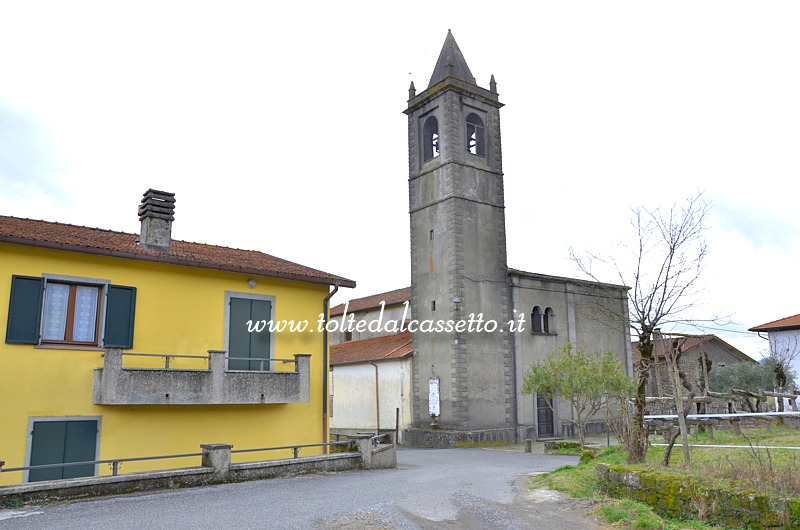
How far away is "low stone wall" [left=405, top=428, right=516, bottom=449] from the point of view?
2612 centimetres

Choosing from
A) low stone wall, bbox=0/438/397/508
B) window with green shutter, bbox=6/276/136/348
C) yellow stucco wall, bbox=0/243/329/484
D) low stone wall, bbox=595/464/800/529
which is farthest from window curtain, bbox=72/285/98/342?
low stone wall, bbox=595/464/800/529

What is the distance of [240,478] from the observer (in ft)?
45.5

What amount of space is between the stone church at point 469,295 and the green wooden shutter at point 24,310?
16.2 m

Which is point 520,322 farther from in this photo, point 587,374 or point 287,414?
point 287,414

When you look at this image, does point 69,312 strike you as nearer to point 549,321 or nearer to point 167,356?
point 167,356

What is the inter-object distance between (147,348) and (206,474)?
3858mm

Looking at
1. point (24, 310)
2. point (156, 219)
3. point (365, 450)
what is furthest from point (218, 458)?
point (156, 219)

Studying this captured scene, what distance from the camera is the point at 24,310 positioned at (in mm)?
14188

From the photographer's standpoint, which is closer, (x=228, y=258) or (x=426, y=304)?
(x=228, y=258)

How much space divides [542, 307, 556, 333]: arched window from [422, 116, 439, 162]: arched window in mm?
8583

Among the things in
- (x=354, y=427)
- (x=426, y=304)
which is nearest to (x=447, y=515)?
(x=426, y=304)

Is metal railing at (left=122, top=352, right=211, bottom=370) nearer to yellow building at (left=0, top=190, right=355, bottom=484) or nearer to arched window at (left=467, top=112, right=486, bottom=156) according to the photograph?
yellow building at (left=0, top=190, right=355, bottom=484)

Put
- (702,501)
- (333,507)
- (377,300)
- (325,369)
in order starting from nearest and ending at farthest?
1. (702,501)
2. (333,507)
3. (325,369)
4. (377,300)

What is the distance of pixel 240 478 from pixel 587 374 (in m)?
13.3
